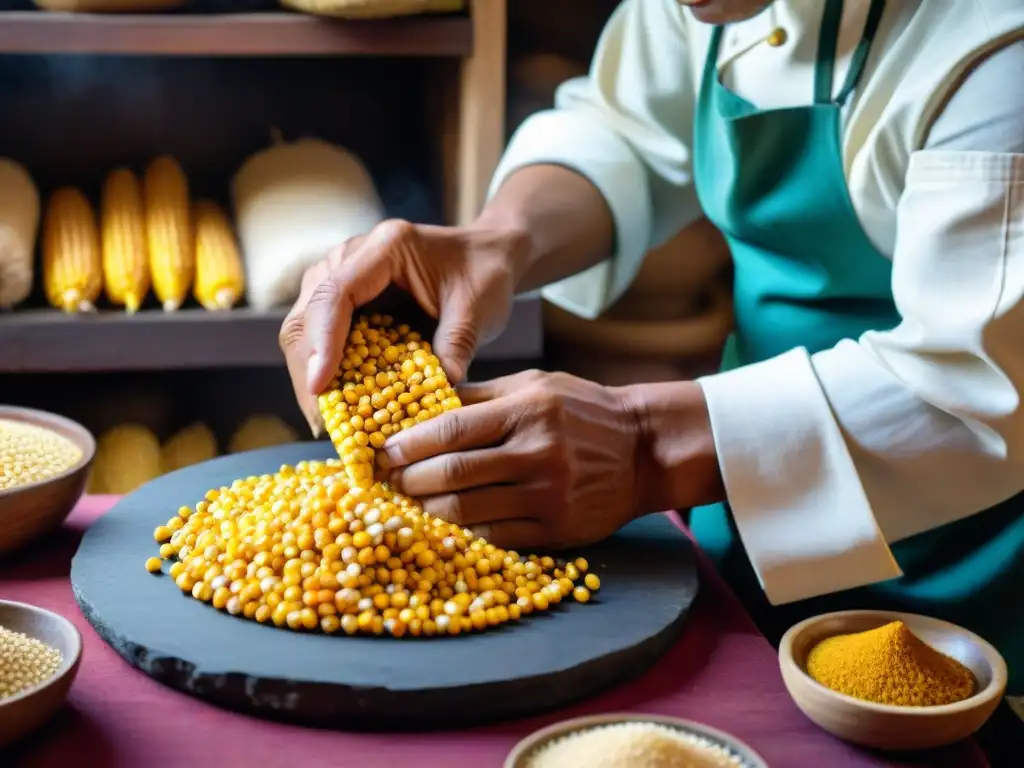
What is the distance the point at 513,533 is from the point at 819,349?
1.45ft

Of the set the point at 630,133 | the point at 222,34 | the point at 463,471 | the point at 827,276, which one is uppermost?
the point at 222,34

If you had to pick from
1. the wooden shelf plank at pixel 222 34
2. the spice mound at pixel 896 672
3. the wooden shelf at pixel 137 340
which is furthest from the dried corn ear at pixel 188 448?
the spice mound at pixel 896 672

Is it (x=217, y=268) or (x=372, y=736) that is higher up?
(x=217, y=268)

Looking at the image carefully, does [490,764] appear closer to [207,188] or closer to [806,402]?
[806,402]

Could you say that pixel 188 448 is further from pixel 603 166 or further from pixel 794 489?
pixel 794 489

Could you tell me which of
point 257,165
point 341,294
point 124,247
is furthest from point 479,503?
point 257,165

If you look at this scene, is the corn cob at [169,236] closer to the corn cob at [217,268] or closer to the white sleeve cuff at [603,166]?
the corn cob at [217,268]

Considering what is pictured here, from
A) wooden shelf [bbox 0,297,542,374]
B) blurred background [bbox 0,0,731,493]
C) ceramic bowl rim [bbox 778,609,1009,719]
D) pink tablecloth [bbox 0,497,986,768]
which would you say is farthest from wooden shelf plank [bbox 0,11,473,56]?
ceramic bowl rim [bbox 778,609,1009,719]

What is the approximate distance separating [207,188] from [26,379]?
440 mm

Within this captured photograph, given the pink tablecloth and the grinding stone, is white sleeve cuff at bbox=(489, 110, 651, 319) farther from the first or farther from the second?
the pink tablecloth

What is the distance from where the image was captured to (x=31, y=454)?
1137 millimetres

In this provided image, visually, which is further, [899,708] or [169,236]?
[169,236]

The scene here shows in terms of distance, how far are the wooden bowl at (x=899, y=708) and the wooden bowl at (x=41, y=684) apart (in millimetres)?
508

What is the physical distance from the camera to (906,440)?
1.03 meters
